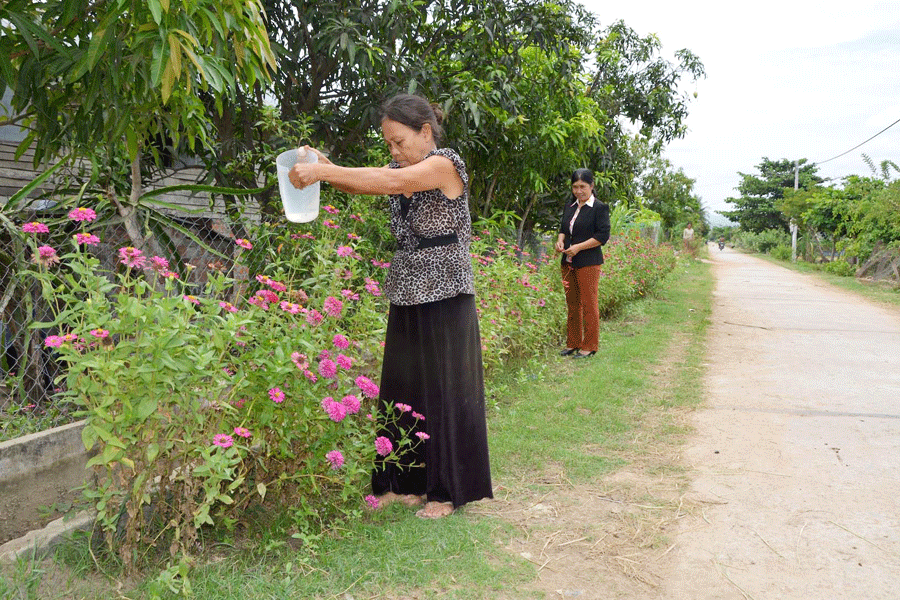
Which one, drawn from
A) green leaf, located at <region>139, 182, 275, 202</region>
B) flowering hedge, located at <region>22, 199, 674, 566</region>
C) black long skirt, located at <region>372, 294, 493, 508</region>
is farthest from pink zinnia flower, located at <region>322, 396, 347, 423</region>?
green leaf, located at <region>139, 182, 275, 202</region>

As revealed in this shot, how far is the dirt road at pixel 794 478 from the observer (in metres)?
2.84

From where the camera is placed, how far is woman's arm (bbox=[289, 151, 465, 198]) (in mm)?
2691

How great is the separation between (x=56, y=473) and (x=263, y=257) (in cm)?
194

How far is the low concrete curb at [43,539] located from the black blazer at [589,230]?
514cm

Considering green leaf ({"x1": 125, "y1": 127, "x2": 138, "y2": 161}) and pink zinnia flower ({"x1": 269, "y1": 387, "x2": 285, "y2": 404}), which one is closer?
pink zinnia flower ({"x1": 269, "y1": 387, "x2": 285, "y2": 404})

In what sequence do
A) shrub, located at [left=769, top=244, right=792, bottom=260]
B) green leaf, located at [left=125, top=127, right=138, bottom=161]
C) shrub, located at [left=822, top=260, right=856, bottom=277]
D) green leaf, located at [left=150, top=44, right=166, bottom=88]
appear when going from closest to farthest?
green leaf, located at [left=150, top=44, right=166, bottom=88], green leaf, located at [left=125, top=127, right=138, bottom=161], shrub, located at [left=822, top=260, right=856, bottom=277], shrub, located at [left=769, top=244, right=792, bottom=260]

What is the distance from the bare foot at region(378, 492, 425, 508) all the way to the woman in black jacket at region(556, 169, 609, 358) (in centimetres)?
393

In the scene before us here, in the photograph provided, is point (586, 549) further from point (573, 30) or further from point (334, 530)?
point (573, 30)

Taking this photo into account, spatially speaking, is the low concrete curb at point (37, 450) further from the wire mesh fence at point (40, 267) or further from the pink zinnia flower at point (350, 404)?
the pink zinnia flower at point (350, 404)

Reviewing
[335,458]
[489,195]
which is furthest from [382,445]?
[489,195]

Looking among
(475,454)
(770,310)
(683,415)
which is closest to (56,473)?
(475,454)

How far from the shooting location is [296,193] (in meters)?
3.06

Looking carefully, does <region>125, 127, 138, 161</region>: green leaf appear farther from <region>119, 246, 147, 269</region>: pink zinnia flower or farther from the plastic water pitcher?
<region>119, 246, 147, 269</region>: pink zinnia flower

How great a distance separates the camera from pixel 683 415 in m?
5.20
